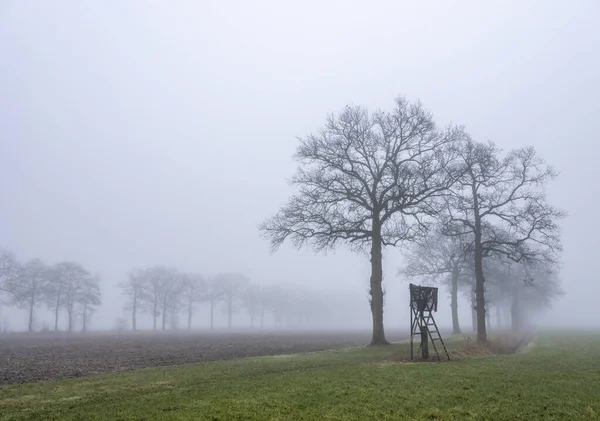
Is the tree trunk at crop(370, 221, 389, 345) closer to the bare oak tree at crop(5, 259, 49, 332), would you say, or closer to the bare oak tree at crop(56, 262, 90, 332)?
the bare oak tree at crop(5, 259, 49, 332)

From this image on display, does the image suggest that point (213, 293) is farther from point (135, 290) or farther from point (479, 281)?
point (479, 281)

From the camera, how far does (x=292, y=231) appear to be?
33.5 meters

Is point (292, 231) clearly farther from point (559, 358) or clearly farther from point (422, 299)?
point (559, 358)

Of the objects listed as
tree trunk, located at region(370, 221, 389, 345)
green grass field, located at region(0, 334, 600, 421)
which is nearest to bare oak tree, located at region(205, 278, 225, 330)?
tree trunk, located at region(370, 221, 389, 345)

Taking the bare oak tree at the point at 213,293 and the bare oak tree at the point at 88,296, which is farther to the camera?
the bare oak tree at the point at 213,293

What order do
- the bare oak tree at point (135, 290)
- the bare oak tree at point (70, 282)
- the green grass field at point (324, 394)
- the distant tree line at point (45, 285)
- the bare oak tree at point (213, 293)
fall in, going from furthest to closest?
the bare oak tree at point (213, 293) → the bare oak tree at point (135, 290) → the bare oak tree at point (70, 282) → the distant tree line at point (45, 285) → the green grass field at point (324, 394)

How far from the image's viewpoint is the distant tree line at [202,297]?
325 feet

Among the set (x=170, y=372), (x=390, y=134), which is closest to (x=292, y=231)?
(x=390, y=134)

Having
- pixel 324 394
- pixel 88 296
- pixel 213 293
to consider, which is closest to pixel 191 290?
pixel 213 293

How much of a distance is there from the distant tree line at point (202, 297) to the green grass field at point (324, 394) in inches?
3338

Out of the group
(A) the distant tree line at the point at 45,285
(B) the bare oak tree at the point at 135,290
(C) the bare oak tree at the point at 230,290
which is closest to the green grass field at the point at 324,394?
(A) the distant tree line at the point at 45,285

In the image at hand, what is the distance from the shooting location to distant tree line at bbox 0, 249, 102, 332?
75.3 m

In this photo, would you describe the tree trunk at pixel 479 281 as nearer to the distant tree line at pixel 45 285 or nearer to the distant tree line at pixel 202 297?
the distant tree line at pixel 45 285

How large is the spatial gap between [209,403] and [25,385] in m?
8.52
